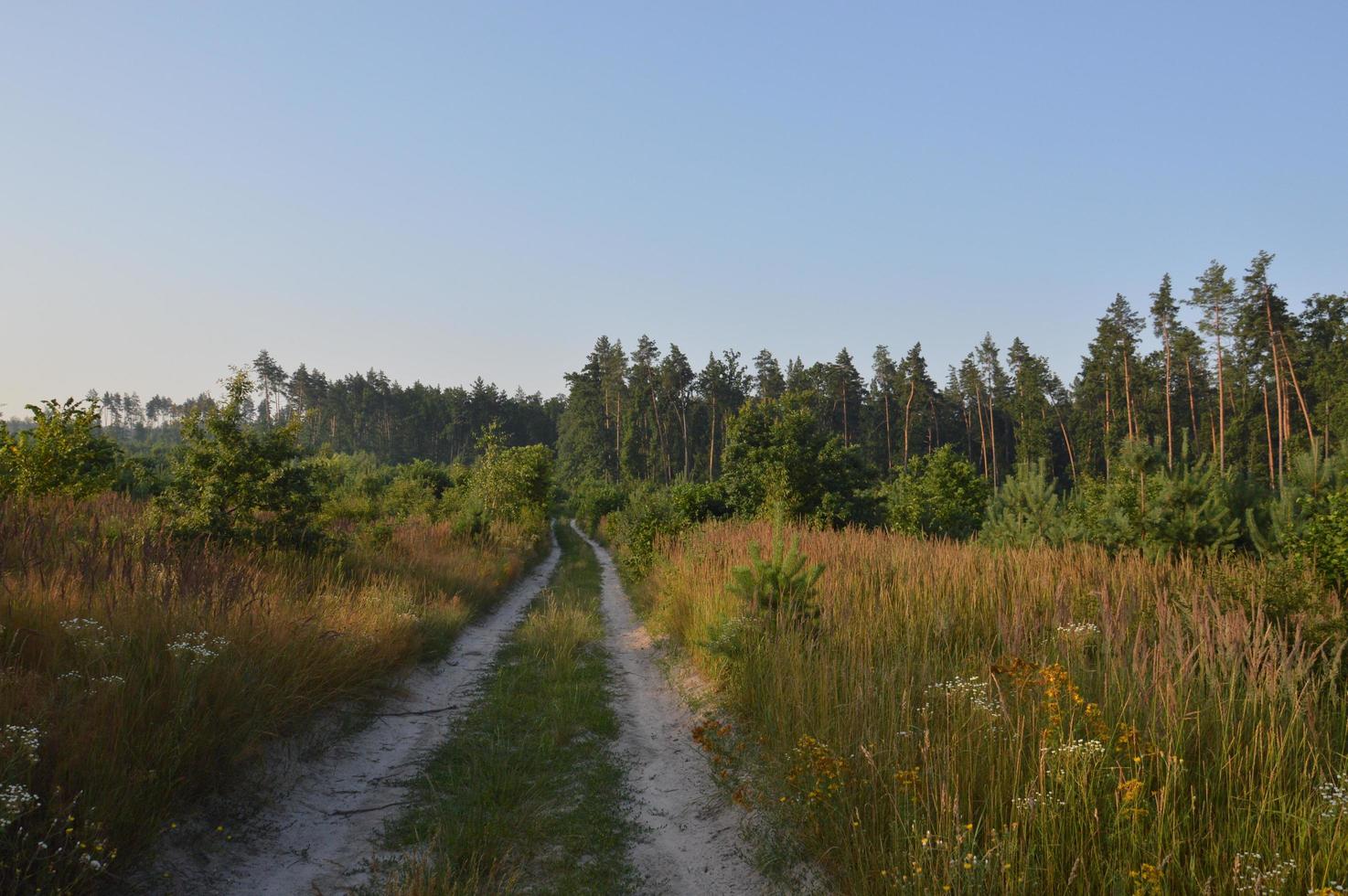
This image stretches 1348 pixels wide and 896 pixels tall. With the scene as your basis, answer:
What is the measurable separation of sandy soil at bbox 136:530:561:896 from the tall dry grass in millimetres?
2503

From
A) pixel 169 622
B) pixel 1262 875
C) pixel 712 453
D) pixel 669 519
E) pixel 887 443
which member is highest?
pixel 887 443

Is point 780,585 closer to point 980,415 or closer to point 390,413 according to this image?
point 980,415

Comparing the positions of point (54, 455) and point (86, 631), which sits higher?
point (54, 455)

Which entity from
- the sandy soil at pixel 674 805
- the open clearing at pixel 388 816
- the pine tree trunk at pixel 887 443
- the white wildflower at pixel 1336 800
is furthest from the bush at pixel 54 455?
the pine tree trunk at pixel 887 443

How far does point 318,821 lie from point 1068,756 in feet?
14.9

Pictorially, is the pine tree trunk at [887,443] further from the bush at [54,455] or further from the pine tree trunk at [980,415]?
the bush at [54,455]

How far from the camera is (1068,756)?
2.89m

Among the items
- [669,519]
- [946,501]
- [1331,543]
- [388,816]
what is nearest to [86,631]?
[388,816]

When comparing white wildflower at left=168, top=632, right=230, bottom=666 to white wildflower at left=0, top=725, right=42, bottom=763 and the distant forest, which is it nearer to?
white wildflower at left=0, top=725, right=42, bottom=763

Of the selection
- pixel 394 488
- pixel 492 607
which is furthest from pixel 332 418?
pixel 492 607

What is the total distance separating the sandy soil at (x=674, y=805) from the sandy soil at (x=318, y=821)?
1.69 meters

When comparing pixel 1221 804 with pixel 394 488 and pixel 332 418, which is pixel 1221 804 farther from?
pixel 332 418

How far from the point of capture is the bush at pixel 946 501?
1939 centimetres

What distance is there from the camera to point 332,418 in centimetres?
10188
